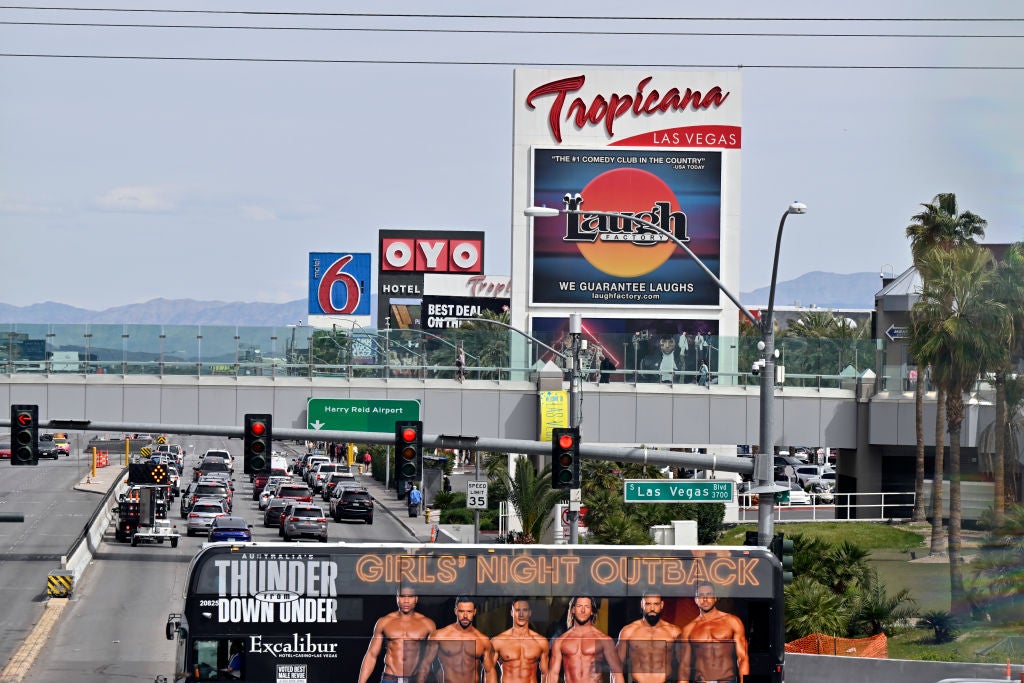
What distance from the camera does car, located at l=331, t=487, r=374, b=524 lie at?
6644cm

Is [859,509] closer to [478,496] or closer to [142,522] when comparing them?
[478,496]

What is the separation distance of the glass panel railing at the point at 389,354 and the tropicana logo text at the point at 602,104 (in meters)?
24.0

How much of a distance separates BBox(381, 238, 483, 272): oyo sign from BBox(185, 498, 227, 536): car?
242ft

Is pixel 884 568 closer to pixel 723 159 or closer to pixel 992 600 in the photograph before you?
pixel 992 600

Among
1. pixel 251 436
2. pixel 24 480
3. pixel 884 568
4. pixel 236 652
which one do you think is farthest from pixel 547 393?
pixel 24 480

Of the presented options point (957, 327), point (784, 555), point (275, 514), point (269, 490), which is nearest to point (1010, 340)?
point (957, 327)

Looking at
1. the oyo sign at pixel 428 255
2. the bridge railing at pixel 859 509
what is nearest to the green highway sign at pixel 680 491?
the bridge railing at pixel 859 509

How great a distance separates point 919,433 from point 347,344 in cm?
2131

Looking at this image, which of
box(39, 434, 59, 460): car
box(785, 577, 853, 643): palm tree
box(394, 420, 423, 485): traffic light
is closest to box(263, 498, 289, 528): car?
box(394, 420, 423, 485): traffic light

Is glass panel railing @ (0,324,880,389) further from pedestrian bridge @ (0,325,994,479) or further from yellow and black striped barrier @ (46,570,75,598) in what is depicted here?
yellow and black striped barrier @ (46,570,75,598)

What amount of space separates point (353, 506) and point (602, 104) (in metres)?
25.0

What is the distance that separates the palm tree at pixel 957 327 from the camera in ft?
139

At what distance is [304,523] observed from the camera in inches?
2148

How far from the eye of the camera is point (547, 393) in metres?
47.5
